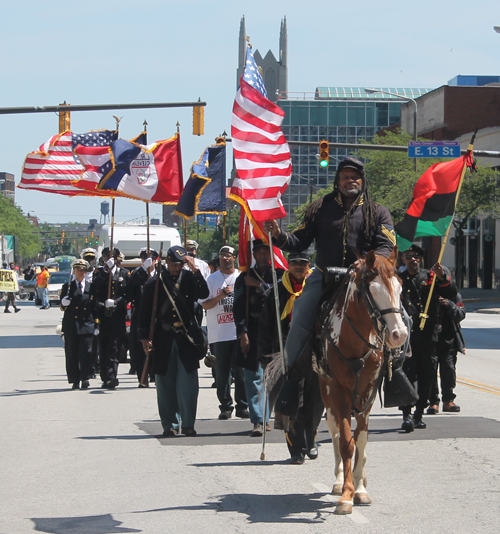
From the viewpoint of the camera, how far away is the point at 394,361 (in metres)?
7.07

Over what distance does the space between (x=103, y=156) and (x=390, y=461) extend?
420 inches

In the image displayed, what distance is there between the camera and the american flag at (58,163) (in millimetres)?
18641

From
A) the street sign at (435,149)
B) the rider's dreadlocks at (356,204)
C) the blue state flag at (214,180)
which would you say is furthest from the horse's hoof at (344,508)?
the street sign at (435,149)

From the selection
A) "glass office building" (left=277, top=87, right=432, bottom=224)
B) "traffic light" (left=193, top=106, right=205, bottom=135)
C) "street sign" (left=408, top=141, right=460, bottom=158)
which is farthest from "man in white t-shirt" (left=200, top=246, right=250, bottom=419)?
"glass office building" (left=277, top=87, right=432, bottom=224)

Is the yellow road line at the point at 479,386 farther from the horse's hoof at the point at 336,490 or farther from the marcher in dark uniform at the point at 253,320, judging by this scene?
the horse's hoof at the point at 336,490

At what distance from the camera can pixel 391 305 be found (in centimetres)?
616

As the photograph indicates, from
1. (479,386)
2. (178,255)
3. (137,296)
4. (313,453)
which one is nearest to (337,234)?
(313,453)

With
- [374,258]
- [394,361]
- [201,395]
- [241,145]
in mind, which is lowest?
[201,395]

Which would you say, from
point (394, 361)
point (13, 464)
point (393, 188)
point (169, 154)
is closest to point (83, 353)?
point (169, 154)

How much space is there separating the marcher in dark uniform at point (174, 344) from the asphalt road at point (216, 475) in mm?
328

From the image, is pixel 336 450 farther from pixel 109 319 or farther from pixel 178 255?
pixel 109 319

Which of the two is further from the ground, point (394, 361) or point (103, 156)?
point (103, 156)

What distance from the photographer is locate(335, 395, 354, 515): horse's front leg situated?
6.42m

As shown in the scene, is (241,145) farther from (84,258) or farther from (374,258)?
(84,258)
